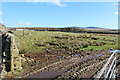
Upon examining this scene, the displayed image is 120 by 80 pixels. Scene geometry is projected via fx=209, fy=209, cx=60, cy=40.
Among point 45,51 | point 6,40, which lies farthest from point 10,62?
point 45,51

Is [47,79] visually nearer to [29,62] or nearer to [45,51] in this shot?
[29,62]

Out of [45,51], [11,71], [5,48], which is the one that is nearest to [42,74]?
[11,71]

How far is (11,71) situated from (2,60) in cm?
76

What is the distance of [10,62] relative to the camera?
36.2 ft

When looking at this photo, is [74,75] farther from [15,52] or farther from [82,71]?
[15,52]

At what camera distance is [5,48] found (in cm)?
1125

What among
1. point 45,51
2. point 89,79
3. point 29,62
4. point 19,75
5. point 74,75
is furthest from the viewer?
point 45,51

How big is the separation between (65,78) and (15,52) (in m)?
3.51

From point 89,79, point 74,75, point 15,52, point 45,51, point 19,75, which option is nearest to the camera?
point 89,79

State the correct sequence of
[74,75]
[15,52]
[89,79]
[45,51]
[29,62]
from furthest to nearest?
[45,51] < [29,62] < [15,52] < [74,75] < [89,79]

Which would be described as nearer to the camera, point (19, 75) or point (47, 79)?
point (47, 79)

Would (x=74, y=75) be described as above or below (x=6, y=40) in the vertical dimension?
below

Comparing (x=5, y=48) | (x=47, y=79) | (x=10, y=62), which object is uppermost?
(x=5, y=48)

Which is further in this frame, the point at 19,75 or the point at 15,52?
the point at 15,52
